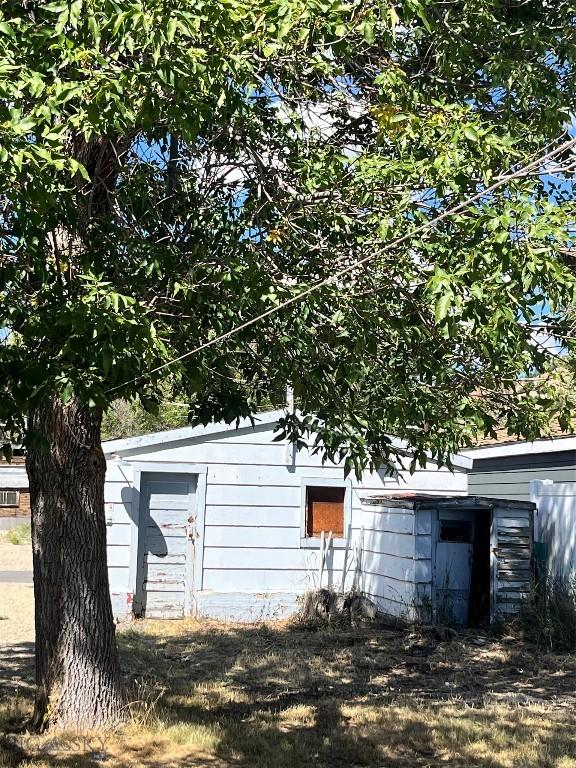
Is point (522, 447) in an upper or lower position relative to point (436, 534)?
upper

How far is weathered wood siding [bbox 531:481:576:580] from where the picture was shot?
42.6 ft

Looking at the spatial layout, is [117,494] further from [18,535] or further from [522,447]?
[18,535]

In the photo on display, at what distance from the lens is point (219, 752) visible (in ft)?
23.8

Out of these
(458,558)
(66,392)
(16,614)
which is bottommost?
(16,614)

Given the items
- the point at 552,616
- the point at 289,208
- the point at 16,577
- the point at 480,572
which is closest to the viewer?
the point at 289,208

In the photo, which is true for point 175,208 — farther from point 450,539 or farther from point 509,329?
point 450,539

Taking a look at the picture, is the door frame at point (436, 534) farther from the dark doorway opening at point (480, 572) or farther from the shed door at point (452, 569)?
the dark doorway opening at point (480, 572)

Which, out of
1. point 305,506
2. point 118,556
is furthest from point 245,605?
point 118,556

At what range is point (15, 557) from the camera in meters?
24.5

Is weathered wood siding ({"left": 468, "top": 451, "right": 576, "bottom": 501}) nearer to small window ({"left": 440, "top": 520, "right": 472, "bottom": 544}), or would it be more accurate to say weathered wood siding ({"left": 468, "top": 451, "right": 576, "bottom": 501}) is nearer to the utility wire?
small window ({"left": 440, "top": 520, "right": 472, "bottom": 544})

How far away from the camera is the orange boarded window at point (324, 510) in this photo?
1528 cm

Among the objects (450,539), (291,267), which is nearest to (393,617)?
(450,539)

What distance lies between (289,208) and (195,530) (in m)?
8.35

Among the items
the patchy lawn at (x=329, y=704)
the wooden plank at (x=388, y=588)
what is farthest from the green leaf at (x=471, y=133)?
the wooden plank at (x=388, y=588)
